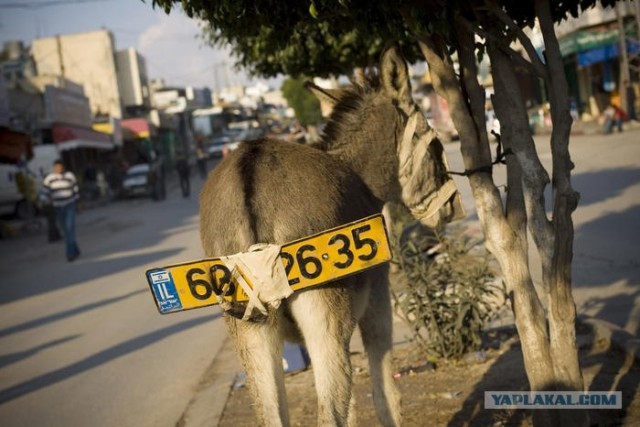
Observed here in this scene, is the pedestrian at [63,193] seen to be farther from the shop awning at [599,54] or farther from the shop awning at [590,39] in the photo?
the shop awning at [599,54]

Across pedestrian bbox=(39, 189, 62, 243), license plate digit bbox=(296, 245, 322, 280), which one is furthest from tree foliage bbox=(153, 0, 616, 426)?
pedestrian bbox=(39, 189, 62, 243)

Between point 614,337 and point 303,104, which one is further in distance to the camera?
point 303,104

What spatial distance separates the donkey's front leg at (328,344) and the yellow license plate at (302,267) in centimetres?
13

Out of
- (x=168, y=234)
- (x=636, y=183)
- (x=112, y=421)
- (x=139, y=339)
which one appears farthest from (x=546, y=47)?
(x=168, y=234)

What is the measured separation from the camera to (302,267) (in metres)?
3.69

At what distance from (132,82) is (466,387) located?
2440 inches

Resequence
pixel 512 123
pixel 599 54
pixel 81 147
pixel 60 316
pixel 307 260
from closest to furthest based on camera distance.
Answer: pixel 307 260 → pixel 512 123 → pixel 60 316 → pixel 599 54 → pixel 81 147

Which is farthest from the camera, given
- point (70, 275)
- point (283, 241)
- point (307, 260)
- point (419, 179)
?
point (70, 275)

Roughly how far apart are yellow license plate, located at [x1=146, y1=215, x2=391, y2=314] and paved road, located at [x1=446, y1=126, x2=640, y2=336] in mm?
4130

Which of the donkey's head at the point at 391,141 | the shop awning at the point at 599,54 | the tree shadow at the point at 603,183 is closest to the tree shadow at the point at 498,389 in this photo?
the donkey's head at the point at 391,141

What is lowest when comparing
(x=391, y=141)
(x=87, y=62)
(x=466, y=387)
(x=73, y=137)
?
(x=466, y=387)

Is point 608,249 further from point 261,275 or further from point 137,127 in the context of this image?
point 137,127

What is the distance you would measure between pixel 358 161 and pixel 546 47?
5.05 feet

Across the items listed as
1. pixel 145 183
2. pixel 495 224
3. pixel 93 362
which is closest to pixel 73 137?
pixel 145 183
